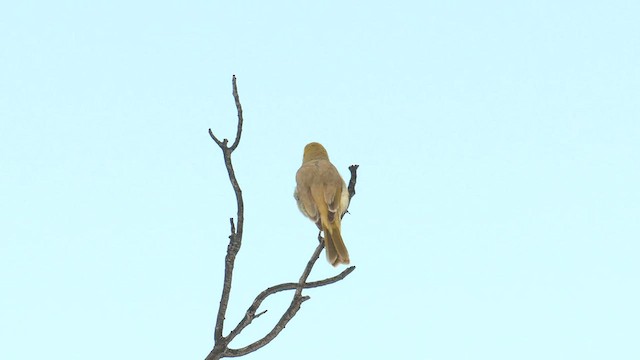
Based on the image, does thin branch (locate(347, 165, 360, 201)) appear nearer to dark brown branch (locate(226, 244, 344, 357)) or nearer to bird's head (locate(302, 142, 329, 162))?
dark brown branch (locate(226, 244, 344, 357))

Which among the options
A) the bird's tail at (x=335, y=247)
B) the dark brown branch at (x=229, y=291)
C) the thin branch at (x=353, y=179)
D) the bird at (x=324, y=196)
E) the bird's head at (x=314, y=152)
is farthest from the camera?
the bird's head at (x=314, y=152)

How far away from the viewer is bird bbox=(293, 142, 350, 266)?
21.9ft

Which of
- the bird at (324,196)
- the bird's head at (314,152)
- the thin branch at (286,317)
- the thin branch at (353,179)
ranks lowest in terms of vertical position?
the thin branch at (286,317)

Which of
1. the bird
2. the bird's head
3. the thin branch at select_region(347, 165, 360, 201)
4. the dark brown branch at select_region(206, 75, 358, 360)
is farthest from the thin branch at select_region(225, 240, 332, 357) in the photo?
the bird's head

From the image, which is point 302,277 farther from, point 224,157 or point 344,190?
point 344,190

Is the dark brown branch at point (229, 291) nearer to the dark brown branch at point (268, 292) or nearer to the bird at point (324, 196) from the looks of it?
the dark brown branch at point (268, 292)

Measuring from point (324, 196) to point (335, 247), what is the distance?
57.3 inches

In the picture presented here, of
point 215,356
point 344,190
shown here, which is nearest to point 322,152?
point 344,190

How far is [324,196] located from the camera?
7.77 metres

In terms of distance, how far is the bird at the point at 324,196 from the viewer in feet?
21.9

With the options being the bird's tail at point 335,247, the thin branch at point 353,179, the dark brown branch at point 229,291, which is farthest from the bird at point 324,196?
the dark brown branch at point 229,291

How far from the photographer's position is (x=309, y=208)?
25.8 feet

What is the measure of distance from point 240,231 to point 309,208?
413 cm

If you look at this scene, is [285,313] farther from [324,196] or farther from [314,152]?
[314,152]
